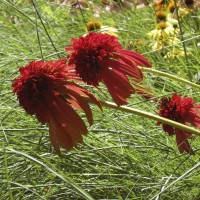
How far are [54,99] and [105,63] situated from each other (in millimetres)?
83

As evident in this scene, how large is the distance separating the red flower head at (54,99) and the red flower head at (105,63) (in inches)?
0.8

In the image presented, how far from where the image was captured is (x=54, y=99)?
81 cm

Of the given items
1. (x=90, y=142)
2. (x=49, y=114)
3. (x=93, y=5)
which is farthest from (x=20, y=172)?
(x=93, y=5)

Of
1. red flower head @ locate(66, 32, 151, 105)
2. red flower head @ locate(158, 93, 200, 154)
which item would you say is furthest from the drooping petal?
red flower head @ locate(158, 93, 200, 154)

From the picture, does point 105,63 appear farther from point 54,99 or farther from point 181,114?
point 181,114

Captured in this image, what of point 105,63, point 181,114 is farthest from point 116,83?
point 181,114

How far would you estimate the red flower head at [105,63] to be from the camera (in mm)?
810

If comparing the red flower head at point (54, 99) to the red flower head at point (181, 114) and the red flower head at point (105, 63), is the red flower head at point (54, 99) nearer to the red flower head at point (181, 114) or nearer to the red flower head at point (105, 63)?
the red flower head at point (105, 63)

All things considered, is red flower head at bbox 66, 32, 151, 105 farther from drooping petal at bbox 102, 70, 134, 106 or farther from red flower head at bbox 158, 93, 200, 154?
red flower head at bbox 158, 93, 200, 154

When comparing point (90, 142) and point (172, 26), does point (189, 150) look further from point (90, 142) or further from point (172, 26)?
point (172, 26)

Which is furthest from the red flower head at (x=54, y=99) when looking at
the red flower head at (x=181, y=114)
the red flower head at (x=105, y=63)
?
the red flower head at (x=181, y=114)

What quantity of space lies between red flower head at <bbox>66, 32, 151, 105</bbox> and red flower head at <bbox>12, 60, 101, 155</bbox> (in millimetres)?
21

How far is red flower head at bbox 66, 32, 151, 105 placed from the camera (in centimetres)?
81

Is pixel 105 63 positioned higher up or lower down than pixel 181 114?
higher up
